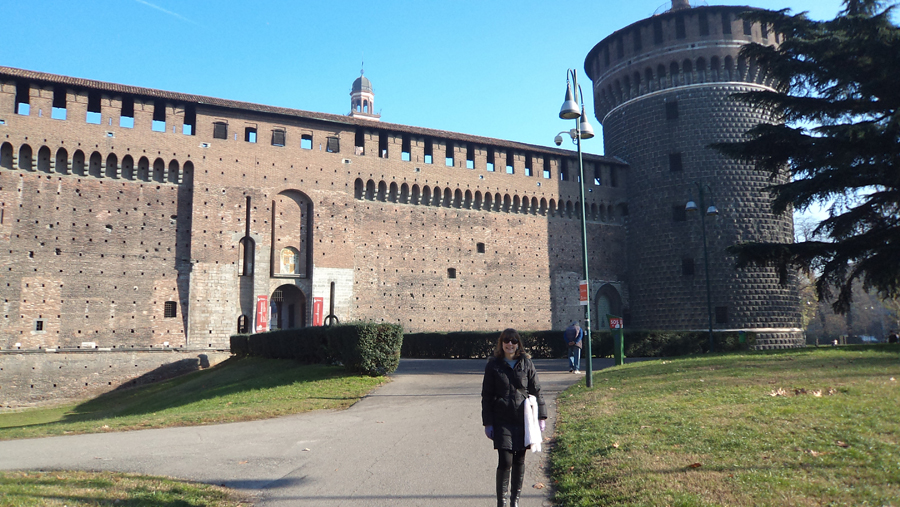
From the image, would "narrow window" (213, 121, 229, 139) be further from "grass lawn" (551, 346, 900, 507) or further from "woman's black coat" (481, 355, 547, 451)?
"woman's black coat" (481, 355, 547, 451)

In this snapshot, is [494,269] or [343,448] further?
[494,269]

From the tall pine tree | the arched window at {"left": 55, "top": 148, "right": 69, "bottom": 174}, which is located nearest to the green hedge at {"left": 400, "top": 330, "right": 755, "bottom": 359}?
the tall pine tree

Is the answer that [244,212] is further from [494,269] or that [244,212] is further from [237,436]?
[237,436]

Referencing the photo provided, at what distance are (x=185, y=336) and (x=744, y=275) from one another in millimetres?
28508

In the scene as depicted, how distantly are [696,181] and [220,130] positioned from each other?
2554cm

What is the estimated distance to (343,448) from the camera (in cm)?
794

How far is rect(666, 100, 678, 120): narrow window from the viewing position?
114ft

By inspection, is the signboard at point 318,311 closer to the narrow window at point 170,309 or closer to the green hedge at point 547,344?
the green hedge at point 547,344

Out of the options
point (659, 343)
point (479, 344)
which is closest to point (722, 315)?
point (659, 343)

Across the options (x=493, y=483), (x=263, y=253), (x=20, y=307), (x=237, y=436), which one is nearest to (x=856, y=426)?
(x=493, y=483)

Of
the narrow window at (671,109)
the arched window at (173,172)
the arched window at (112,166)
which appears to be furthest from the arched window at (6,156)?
the narrow window at (671,109)

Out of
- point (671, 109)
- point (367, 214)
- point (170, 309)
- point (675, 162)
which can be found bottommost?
point (170, 309)

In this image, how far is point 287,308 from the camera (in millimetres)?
31422

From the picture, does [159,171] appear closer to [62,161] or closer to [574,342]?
[62,161]
